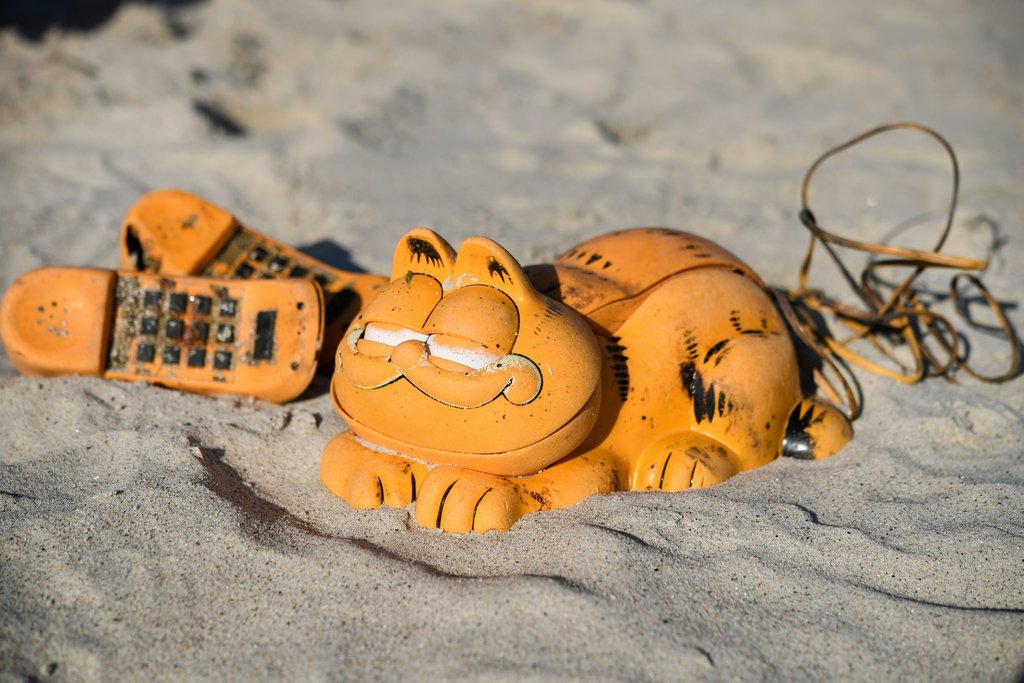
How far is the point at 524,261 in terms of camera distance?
3.15 meters

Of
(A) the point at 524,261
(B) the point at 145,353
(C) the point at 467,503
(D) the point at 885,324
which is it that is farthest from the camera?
(A) the point at 524,261

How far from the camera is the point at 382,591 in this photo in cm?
170

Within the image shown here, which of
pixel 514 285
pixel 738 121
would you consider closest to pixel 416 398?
pixel 514 285

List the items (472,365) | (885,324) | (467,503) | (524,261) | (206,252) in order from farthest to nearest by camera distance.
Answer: (524,261)
(885,324)
(206,252)
(467,503)
(472,365)

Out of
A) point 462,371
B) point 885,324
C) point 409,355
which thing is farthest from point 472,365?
point 885,324

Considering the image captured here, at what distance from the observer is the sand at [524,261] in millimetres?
1607

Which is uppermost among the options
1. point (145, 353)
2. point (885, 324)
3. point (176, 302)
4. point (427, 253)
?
point (427, 253)

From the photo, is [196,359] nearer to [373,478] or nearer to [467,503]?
[373,478]

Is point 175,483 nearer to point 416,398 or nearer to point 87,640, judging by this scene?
point 87,640

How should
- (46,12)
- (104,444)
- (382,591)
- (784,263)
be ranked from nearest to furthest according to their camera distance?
(382,591)
(104,444)
(784,263)
(46,12)

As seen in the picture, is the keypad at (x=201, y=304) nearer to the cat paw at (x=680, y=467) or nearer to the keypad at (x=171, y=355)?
the keypad at (x=171, y=355)

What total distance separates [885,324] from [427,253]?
1752 millimetres

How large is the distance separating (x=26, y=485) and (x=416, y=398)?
3.14ft

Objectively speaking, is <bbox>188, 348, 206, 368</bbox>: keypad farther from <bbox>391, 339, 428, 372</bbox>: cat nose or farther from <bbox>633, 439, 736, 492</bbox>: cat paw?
<bbox>633, 439, 736, 492</bbox>: cat paw
